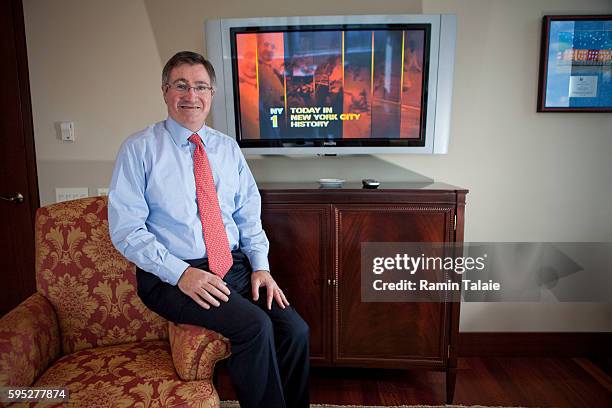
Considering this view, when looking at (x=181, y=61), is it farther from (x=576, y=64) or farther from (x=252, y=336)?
(x=576, y=64)

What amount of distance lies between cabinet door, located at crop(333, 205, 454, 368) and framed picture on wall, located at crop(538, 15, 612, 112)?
3.05 ft

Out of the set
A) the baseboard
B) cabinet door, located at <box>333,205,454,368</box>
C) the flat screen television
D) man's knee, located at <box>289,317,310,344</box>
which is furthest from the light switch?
the baseboard

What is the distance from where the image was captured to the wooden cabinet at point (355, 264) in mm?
1693

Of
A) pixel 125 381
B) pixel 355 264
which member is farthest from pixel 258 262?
pixel 125 381

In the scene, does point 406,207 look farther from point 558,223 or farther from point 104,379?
point 104,379

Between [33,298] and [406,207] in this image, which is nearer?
[33,298]

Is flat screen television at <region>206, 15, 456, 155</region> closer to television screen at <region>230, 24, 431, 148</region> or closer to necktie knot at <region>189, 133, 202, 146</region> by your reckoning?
television screen at <region>230, 24, 431, 148</region>

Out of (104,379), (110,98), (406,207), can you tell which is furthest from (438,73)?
(104,379)

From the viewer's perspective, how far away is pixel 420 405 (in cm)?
177

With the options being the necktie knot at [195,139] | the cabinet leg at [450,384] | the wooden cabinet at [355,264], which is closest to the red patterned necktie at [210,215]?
the necktie knot at [195,139]

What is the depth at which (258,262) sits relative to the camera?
152 cm

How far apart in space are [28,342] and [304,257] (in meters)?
1.01

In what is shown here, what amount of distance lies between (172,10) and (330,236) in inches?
55.7

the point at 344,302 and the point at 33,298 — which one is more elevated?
the point at 33,298
